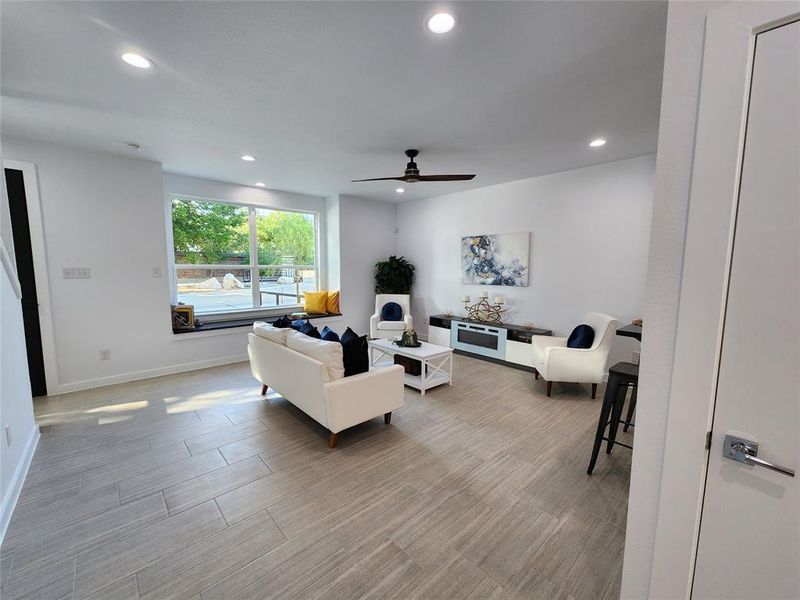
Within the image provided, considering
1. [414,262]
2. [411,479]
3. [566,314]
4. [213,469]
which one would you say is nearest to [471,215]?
[414,262]

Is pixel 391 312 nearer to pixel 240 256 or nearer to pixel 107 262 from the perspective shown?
pixel 240 256

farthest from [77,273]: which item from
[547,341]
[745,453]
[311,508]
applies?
[547,341]

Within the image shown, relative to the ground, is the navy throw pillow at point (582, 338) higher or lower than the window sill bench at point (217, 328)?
higher

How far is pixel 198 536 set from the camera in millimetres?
1801

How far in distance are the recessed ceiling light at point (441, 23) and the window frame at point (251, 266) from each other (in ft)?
14.6

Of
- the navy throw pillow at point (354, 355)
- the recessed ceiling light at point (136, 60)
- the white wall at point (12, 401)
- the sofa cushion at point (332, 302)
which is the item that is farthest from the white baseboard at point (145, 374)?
the recessed ceiling light at point (136, 60)

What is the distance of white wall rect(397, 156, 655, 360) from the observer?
12.7 feet

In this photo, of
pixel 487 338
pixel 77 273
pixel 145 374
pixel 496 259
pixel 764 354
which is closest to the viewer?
pixel 764 354

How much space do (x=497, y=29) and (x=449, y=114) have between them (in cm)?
97

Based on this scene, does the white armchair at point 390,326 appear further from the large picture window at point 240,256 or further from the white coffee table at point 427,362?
the large picture window at point 240,256

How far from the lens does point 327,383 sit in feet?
8.45

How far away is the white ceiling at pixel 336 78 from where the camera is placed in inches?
65.0

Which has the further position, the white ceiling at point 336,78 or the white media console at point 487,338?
the white media console at point 487,338

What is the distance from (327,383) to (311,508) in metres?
0.84
